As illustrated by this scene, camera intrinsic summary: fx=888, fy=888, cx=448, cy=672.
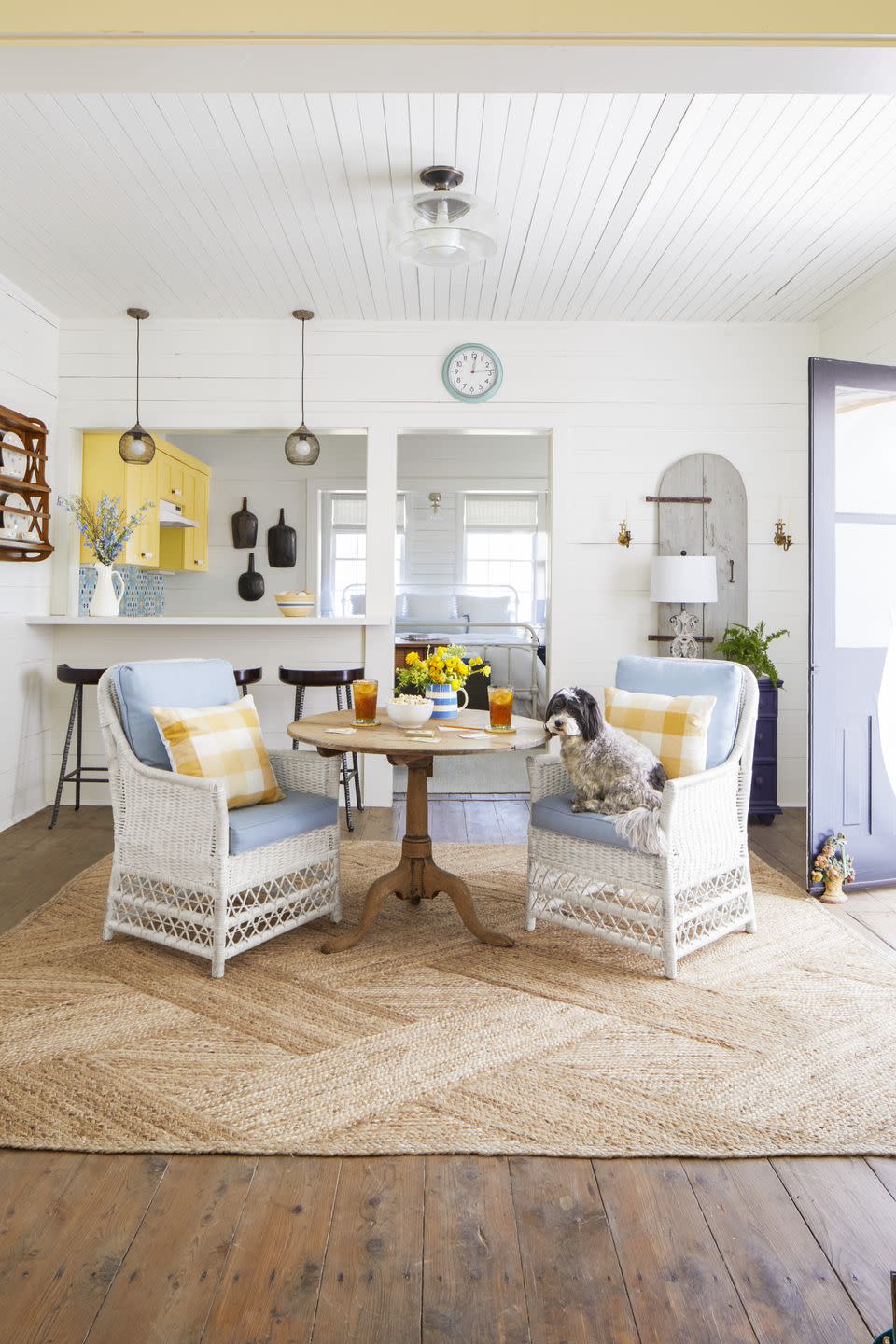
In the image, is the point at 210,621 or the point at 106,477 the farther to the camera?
the point at 106,477

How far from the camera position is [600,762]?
290 centimetres

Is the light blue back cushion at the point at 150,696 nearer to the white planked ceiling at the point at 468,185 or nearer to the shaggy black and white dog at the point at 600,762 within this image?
the shaggy black and white dog at the point at 600,762

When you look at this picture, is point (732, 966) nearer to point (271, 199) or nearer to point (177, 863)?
point (177, 863)

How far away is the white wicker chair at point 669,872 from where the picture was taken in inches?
109

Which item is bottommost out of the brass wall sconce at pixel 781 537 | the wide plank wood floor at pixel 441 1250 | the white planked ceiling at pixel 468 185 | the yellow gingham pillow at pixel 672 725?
the wide plank wood floor at pixel 441 1250

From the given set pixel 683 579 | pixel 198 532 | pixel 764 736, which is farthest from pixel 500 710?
pixel 198 532

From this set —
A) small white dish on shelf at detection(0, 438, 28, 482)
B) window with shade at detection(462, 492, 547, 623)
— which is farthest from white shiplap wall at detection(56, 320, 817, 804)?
window with shade at detection(462, 492, 547, 623)

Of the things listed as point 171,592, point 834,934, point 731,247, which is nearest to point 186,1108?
point 834,934

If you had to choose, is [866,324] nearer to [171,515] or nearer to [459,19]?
[459,19]

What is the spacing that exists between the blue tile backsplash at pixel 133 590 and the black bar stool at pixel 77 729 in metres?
0.58

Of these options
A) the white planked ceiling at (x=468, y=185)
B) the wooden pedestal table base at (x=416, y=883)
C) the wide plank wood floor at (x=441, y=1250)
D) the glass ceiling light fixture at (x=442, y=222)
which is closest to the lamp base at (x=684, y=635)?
the white planked ceiling at (x=468, y=185)

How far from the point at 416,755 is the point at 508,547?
23.9 feet

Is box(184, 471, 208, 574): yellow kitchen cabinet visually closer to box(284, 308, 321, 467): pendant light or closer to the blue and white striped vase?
box(284, 308, 321, 467): pendant light

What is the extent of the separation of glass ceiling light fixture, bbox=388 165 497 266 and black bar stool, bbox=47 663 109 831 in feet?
8.48
